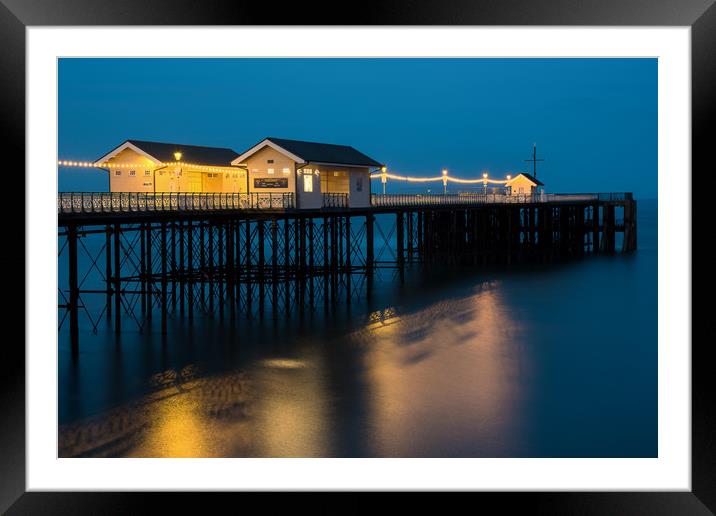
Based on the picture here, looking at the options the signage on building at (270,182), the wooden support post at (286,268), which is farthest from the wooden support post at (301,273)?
the signage on building at (270,182)

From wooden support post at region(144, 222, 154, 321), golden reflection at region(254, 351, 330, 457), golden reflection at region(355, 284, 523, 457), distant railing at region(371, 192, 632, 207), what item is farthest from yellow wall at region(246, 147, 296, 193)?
golden reflection at region(254, 351, 330, 457)

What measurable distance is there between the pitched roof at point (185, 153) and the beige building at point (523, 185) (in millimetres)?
25240

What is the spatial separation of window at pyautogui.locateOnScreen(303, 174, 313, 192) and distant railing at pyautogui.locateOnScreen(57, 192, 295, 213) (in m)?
0.77

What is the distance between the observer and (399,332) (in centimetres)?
1930

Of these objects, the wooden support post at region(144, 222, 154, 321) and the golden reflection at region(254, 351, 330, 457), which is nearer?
the golden reflection at region(254, 351, 330, 457)

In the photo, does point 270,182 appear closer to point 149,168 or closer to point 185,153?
point 185,153

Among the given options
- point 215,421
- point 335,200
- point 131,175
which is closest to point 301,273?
point 335,200

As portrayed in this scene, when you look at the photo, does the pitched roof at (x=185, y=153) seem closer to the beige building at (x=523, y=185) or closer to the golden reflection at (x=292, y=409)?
the golden reflection at (x=292, y=409)

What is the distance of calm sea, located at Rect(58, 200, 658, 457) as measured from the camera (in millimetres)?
10805

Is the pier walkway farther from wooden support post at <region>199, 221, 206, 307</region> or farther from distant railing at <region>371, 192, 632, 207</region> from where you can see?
wooden support post at <region>199, 221, 206, 307</region>

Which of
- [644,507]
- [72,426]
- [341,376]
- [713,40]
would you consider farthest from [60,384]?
[713,40]

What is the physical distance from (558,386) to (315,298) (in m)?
11.2

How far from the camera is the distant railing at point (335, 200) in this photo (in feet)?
79.8

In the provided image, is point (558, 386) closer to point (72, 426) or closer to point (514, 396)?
point (514, 396)
